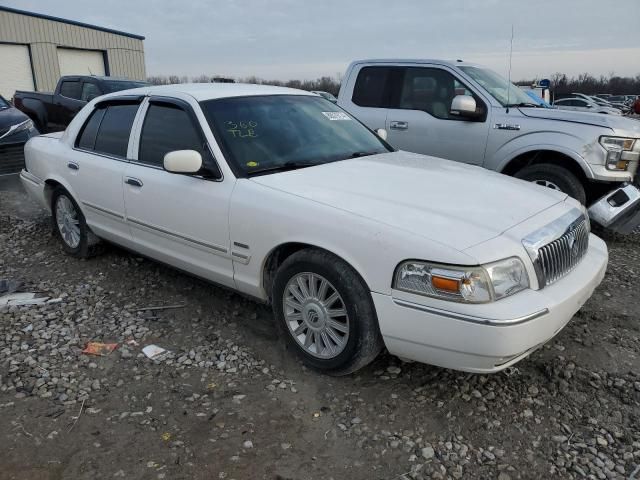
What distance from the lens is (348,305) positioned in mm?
2934

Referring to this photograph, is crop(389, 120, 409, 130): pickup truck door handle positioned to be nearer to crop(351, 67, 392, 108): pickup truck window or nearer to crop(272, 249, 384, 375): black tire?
crop(351, 67, 392, 108): pickup truck window

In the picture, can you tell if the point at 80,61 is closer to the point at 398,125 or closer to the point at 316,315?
the point at 398,125

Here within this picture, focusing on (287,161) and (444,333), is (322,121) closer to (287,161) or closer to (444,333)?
(287,161)

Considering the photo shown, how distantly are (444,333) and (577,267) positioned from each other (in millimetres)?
1093

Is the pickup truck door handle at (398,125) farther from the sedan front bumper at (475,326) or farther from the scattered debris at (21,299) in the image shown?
the scattered debris at (21,299)

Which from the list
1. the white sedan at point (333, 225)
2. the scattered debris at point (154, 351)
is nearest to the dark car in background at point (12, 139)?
the white sedan at point (333, 225)

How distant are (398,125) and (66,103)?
829 centimetres

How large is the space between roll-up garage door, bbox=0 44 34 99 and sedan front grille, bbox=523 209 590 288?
2457 cm

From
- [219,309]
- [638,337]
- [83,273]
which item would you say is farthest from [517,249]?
[83,273]

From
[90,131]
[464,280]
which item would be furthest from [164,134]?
[464,280]

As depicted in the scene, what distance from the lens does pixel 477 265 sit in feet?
8.44

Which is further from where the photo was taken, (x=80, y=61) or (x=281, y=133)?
(x=80, y=61)

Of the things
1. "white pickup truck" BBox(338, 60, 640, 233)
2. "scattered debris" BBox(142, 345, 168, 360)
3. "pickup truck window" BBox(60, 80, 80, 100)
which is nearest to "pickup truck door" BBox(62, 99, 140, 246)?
"scattered debris" BBox(142, 345, 168, 360)

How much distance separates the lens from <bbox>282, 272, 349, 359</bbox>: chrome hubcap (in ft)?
10.1
